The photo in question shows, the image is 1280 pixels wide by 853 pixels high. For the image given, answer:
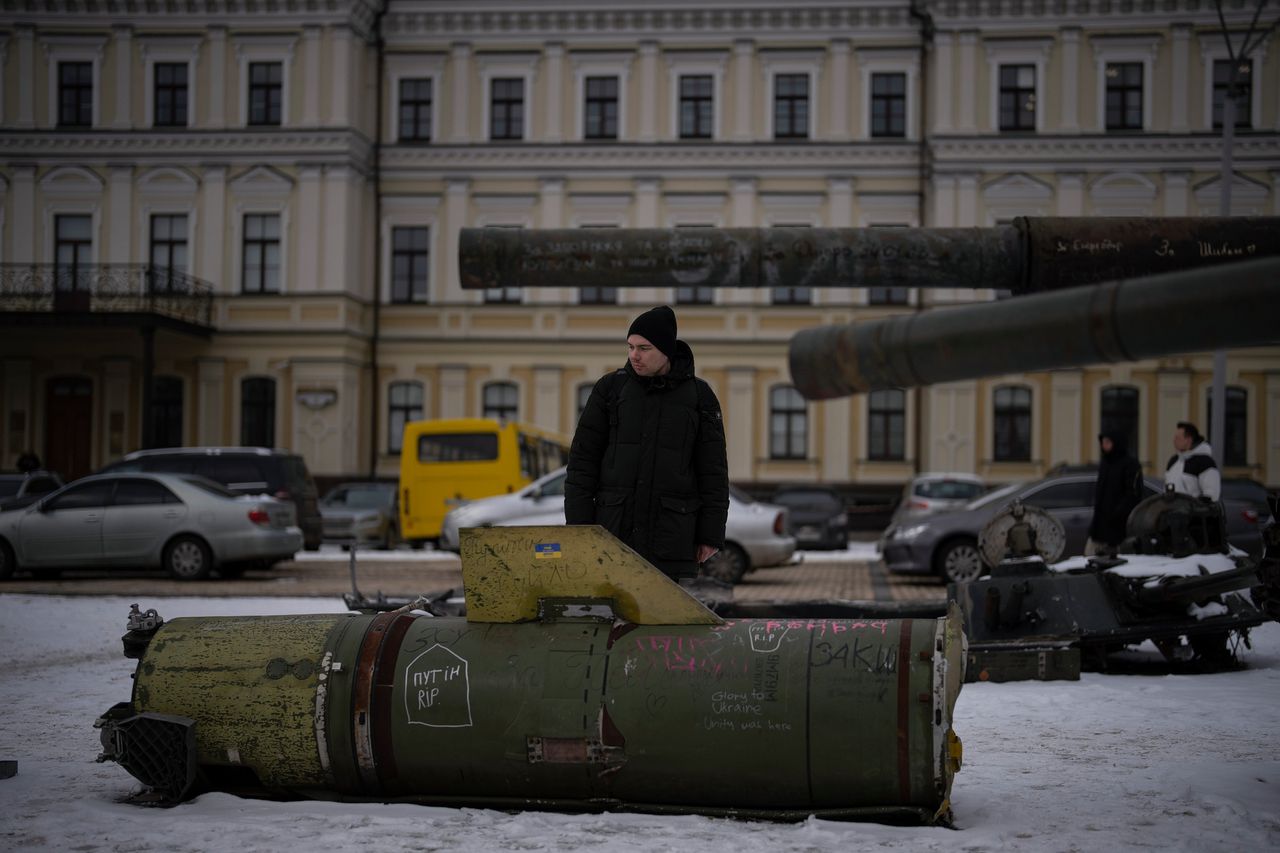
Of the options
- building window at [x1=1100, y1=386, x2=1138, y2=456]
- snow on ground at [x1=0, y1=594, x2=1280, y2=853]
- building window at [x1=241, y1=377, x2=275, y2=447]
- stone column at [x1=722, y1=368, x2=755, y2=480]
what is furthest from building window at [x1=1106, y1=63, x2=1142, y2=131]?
snow on ground at [x1=0, y1=594, x2=1280, y2=853]

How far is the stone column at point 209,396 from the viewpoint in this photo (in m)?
37.3

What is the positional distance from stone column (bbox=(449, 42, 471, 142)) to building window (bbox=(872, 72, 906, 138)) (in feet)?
36.9

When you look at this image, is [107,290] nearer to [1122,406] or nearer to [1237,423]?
[1122,406]

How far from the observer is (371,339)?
38.2m

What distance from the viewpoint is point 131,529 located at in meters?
18.0

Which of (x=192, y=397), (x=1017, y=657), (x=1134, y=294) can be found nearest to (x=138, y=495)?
(x=1017, y=657)

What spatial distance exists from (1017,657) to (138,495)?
42.9ft

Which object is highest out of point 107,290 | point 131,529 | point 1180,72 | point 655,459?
point 1180,72

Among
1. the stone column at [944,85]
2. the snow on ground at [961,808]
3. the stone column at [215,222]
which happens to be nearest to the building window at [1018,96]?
the stone column at [944,85]

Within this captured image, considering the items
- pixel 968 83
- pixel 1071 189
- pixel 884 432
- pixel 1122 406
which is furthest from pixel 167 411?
pixel 1122 406

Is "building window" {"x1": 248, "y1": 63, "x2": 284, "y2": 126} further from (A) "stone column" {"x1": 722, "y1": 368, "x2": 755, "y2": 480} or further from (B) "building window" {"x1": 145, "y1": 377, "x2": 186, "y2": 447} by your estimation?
(A) "stone column" {"x1": 722, "y1": 368, "x2": 755, "y2": 480}

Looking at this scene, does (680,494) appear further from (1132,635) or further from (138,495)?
(138,495)

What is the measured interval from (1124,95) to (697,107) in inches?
449

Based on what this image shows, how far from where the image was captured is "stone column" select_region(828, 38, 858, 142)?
37562 mm
